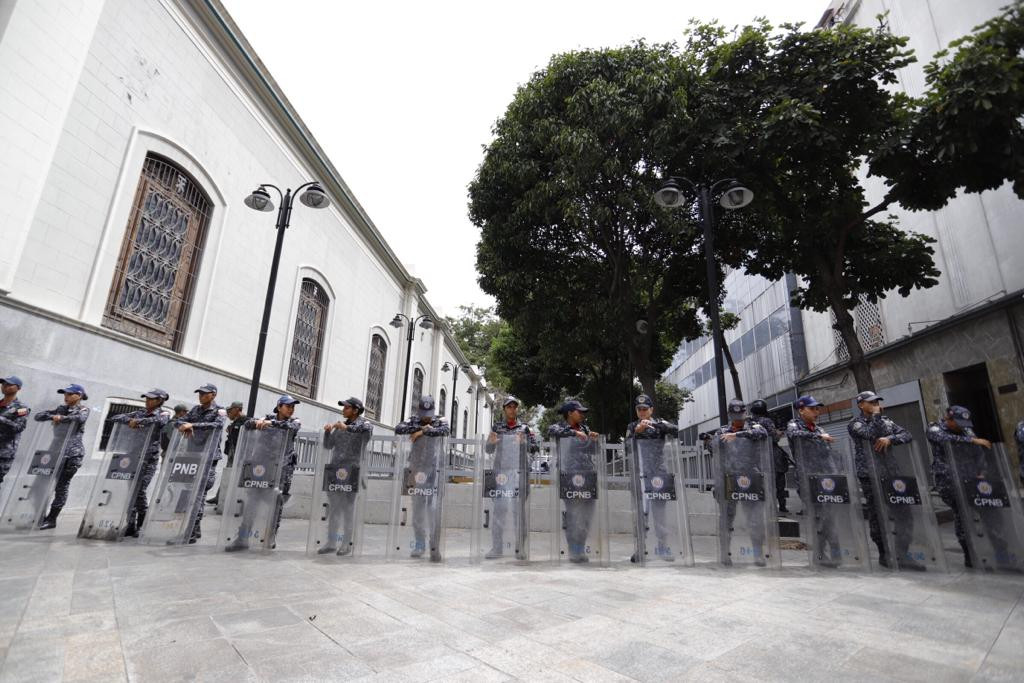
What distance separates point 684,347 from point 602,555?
35837 mm

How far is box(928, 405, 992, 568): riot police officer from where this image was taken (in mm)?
6188

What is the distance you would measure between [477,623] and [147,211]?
39.1ft

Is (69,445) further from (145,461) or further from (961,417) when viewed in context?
(961,417)

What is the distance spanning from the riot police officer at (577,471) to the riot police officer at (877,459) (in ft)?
10.6

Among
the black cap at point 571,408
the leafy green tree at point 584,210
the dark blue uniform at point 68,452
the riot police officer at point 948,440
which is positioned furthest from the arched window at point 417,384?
the riot police officer at point 948,440

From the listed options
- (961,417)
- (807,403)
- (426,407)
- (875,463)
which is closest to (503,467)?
(426,407)

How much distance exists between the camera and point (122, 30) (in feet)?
33.7

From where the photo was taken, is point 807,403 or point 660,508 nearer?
point 660,508

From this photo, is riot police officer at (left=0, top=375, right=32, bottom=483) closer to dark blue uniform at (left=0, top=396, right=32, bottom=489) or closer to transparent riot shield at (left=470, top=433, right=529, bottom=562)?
dark blue uniform at (left=0, top=396, right=32, bottom=489)

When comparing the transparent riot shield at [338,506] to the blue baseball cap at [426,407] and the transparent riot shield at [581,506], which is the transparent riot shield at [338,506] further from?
the transparent riot shield at [581,506]

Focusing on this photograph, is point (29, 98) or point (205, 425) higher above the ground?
point (29, 98)

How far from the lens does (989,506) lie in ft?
19.6

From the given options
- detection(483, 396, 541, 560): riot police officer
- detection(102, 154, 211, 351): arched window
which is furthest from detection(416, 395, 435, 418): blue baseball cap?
detection(102, 154, 211, 351): arched window

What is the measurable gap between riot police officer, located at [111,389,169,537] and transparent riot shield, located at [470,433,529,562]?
4288mm
